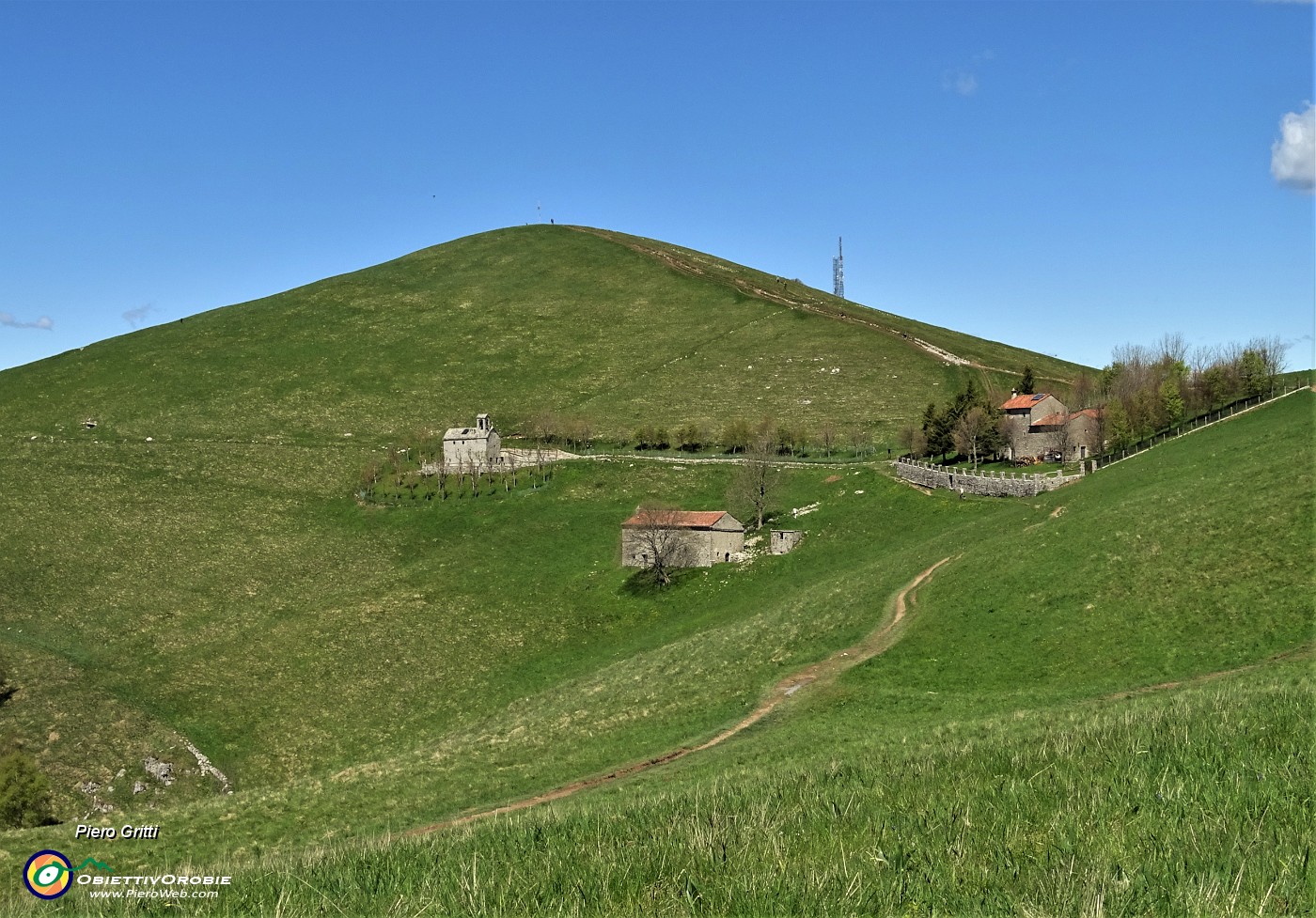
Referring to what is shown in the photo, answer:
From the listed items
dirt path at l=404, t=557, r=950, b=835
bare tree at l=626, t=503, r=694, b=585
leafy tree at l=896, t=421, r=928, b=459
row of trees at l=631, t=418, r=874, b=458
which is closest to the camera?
dirt path at l=404, t=557, r=950, b=835

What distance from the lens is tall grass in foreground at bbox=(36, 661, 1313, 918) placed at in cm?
884

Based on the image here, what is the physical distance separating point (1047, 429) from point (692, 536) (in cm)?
3756

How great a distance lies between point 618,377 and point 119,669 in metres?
90.2

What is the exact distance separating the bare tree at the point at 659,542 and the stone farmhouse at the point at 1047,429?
118ft

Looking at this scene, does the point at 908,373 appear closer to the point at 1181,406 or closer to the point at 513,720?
the point at 1181,406

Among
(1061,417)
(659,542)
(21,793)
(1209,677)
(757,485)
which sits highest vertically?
(1061,417)

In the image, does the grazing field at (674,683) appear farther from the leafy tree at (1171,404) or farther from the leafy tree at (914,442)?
the leafy tree at (914,442)

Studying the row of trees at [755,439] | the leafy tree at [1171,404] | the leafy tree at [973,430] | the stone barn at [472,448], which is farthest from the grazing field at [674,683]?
the stone barn at [472,448]

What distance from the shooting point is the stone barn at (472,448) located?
108 meters

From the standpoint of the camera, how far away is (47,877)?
14.1 metres

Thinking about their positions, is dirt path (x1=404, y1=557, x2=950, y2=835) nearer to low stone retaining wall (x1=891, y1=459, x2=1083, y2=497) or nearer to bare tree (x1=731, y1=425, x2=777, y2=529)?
low stone retaining wall (x1=891, y1=459, x2=1083, y2=497)

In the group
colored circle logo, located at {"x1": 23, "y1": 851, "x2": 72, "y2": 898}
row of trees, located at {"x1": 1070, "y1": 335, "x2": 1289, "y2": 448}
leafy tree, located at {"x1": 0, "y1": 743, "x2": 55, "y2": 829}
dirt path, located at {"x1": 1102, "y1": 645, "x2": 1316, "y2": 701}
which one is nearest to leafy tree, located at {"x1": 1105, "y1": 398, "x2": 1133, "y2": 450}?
row of trees, located at {"x1": 1070, "y1": 335, "x2": 1289, "y2": 448}

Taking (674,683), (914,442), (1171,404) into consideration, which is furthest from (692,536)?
(1171,404)

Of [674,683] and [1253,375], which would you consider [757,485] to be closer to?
[674,683]
